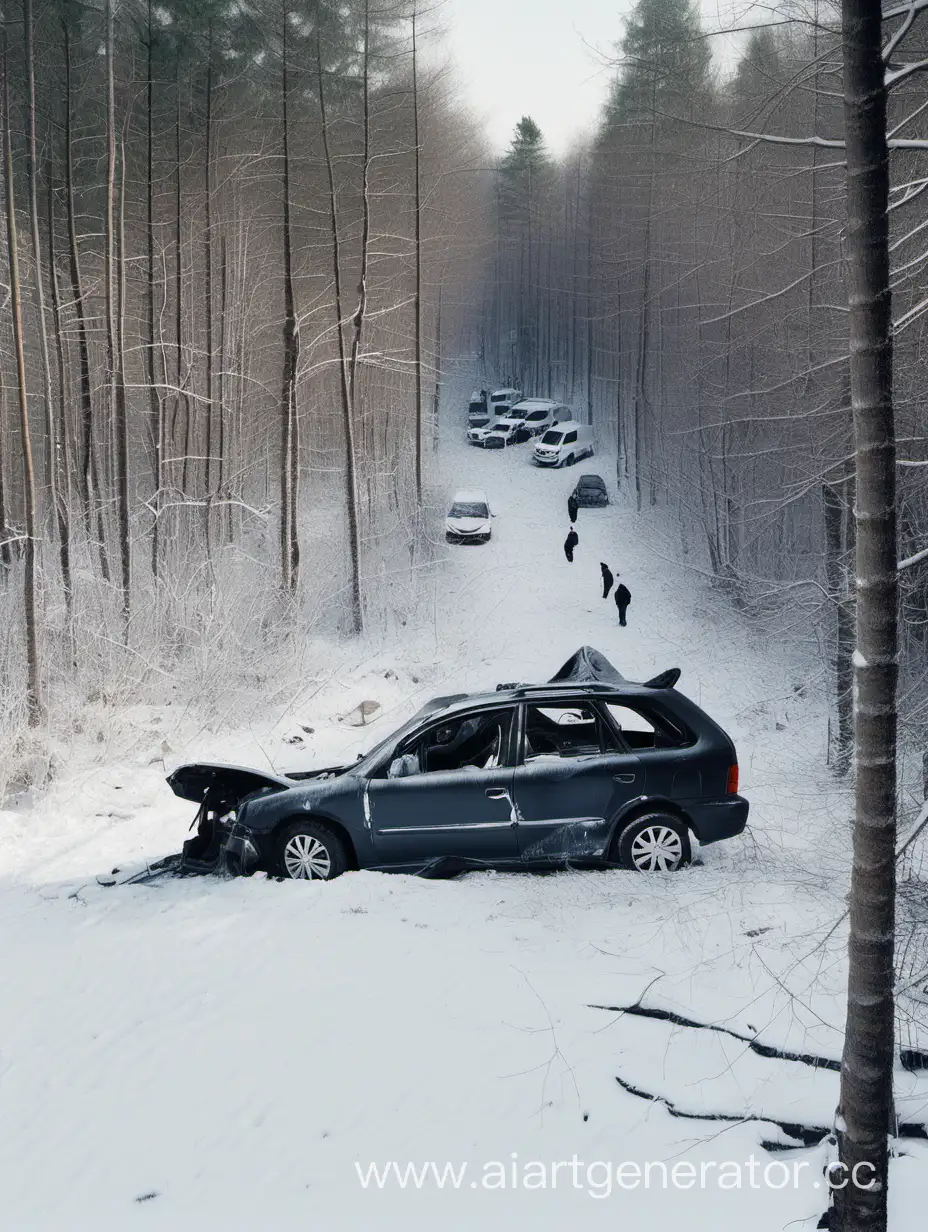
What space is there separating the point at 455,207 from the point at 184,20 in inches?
674

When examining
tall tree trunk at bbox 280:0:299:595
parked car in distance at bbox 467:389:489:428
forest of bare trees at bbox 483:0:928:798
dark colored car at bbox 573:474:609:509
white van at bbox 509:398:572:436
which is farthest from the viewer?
parked car in distance at bbox 467:389:489:428

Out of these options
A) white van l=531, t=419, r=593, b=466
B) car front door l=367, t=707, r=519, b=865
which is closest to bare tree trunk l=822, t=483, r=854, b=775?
car front door l=367, t=707, r=519, b=865

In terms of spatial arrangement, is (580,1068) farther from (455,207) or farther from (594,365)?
(594,365)

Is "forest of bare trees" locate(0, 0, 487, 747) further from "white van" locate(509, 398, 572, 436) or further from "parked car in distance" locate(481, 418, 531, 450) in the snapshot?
"white van" locate(509, 398, 572, 436)

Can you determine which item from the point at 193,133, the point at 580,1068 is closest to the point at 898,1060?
the point at 580,1068

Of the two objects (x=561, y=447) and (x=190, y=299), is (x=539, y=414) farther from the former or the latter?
(x=190, y=299)

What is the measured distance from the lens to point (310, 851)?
7.48m

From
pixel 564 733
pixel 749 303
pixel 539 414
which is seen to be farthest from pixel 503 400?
pixel 564 733

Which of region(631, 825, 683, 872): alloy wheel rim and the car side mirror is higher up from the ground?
the car side mirror

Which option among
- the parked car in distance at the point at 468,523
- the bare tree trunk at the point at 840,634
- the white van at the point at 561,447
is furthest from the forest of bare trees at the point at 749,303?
the parked car in distance at the point at 468,523

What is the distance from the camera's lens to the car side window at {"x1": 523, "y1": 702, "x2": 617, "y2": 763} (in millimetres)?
7574

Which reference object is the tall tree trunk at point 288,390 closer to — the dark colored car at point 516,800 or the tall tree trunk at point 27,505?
the tall tree trunk at point 27,505

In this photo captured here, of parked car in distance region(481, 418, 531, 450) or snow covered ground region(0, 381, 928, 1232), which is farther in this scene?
parked car in distance region(481, 418, 531, 450)

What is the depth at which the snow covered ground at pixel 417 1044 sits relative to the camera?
13.7 feet
